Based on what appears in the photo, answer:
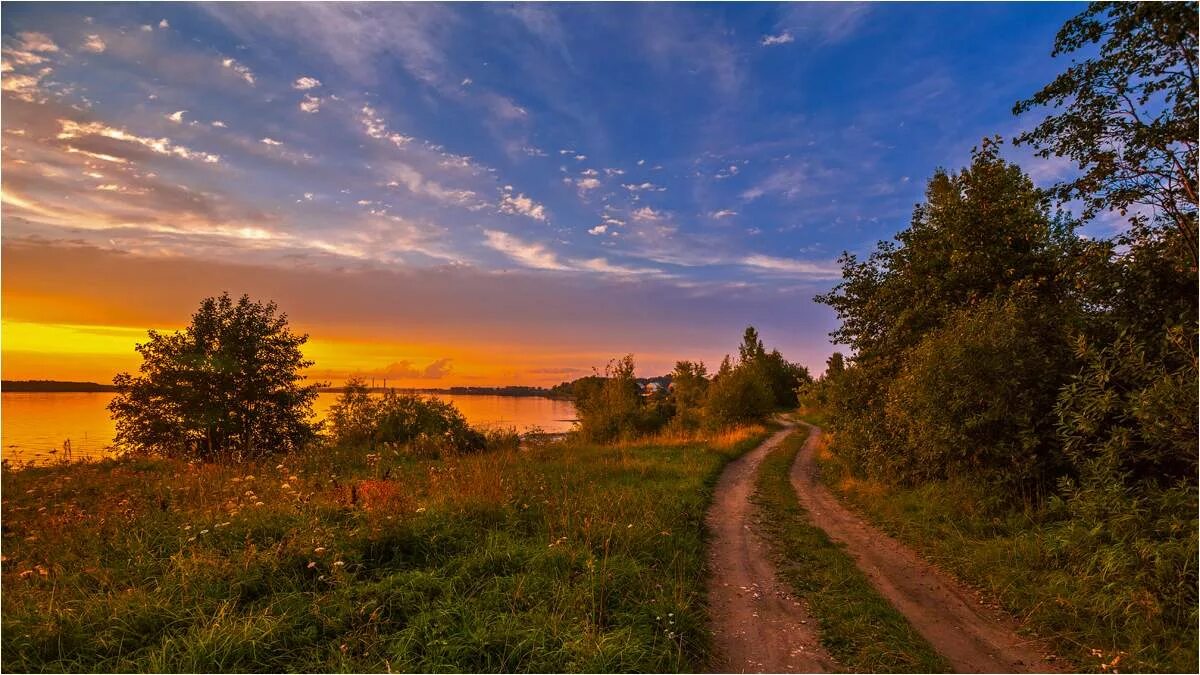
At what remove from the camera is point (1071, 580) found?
6250 millimetres

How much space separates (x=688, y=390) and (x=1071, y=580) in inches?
1423

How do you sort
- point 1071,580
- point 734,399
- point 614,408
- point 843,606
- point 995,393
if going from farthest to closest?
point 734,399
point 614,408
point 995,393
point 843,606
point 1071,580

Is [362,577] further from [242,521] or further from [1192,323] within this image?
[1192,323]

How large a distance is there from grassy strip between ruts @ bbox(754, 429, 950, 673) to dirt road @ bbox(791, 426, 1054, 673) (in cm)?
22

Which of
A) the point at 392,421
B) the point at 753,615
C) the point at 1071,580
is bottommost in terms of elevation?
the point at 753,615

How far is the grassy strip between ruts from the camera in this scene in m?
5.21

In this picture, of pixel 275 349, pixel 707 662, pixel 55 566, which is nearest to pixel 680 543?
pixel 707 662

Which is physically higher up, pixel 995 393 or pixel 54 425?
pixel 995 393

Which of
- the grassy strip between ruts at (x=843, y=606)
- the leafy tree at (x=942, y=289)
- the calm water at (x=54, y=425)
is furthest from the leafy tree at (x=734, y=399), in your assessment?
the grassy strip between ruts at (x=843, y=606)

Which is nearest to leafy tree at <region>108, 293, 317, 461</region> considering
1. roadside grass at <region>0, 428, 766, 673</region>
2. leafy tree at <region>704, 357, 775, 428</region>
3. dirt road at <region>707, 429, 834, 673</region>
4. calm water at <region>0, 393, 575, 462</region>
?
calm water at <region>0, 393, 575, 462</region>

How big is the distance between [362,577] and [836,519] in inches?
378

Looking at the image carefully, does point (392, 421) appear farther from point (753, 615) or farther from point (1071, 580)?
point (1071, 580)

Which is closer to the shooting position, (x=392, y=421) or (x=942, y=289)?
(x=942, y=289)

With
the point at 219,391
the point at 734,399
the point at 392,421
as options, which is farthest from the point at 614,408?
the point at 219,391
